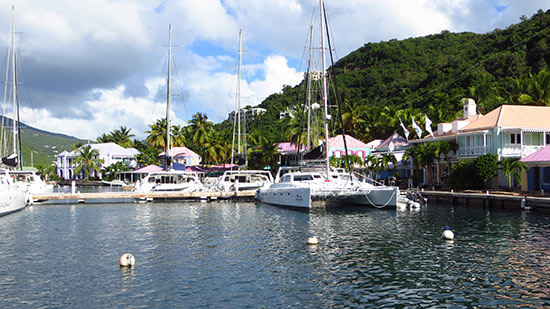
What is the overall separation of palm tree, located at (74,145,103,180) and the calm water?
71986 millimetres

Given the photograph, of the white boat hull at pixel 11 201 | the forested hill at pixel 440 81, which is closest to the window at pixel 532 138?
the forested hill at pixel 440 81

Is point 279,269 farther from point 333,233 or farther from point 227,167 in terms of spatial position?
point 227,167

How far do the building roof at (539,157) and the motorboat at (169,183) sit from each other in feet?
107

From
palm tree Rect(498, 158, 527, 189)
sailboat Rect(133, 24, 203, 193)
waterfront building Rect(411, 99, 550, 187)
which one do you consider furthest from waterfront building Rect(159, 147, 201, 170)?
palm tree Rect(498, 158, 527, 189)

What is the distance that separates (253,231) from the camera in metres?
28.4

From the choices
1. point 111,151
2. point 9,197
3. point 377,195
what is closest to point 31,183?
point 9,197

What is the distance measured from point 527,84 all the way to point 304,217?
39668mm

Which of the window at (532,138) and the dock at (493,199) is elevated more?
the window at (532,138)

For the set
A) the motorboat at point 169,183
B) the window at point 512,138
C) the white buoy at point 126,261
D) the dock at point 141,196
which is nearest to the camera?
the white buoy at point 126,261

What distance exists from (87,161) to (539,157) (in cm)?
8804

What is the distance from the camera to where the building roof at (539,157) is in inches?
1570

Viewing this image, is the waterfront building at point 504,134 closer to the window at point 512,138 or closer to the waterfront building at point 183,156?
the window at point 512,138

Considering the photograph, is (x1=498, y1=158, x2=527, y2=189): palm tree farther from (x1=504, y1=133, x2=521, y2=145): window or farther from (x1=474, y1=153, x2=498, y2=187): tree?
(x1=504, y1=133, x2=521, y2=145): window

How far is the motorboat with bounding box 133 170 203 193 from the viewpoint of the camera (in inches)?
2079
